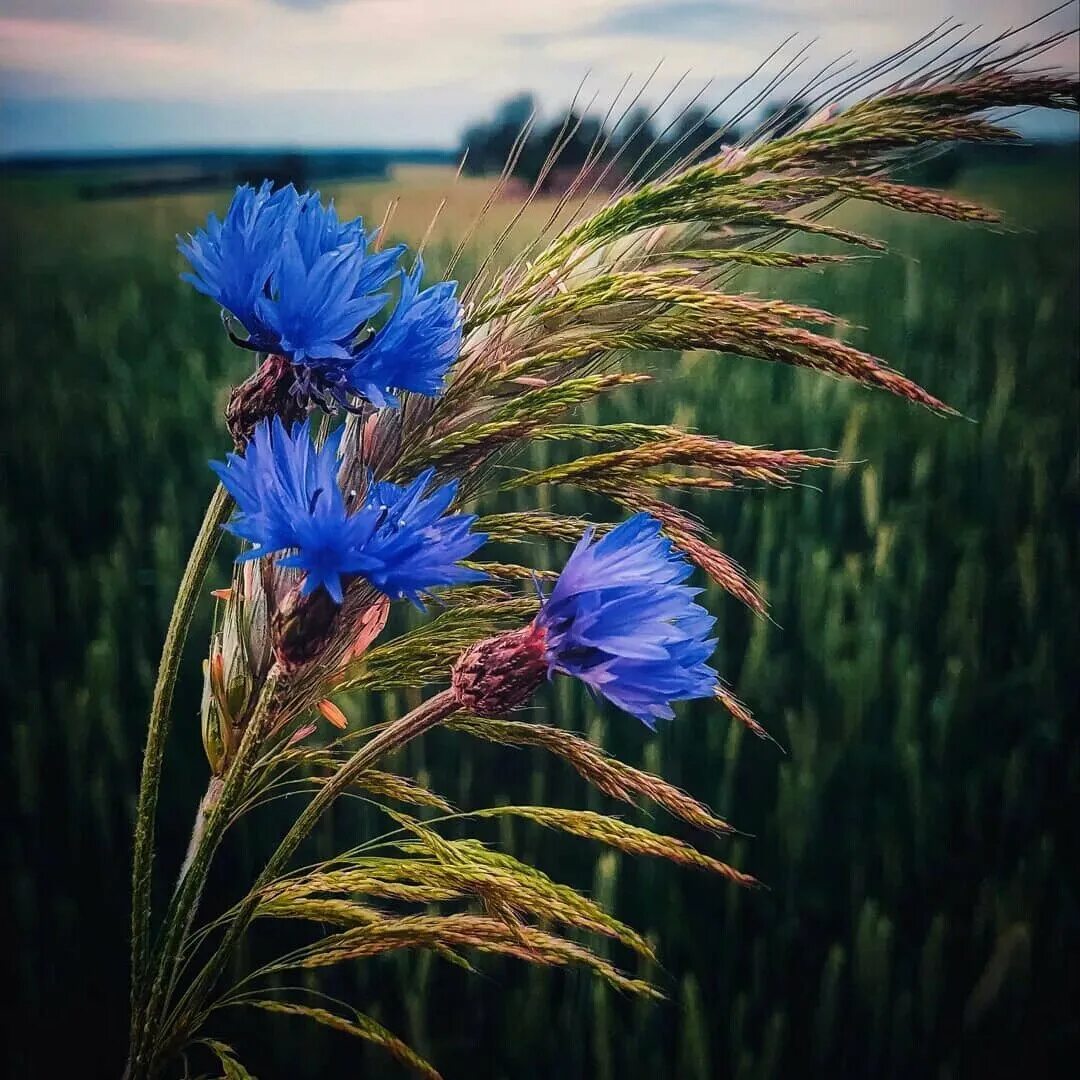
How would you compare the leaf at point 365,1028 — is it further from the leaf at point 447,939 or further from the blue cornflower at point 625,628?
the blue cornflower at point 625,628

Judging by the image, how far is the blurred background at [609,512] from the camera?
817 mm

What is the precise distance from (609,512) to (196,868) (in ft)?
1.41

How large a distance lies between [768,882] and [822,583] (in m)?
0.25

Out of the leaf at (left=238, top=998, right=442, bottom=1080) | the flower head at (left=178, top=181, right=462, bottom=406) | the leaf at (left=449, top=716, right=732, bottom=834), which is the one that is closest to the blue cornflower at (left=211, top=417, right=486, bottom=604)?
the flower head at (left=178, top=181, right=462, bottom=406)

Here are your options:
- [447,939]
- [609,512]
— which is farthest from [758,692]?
[447,939]

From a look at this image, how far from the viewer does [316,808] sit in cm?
64

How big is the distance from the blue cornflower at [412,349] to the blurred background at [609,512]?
15 cm

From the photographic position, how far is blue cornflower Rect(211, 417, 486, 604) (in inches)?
21.4

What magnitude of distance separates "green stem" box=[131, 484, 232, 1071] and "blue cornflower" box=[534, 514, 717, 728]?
0.21 meters

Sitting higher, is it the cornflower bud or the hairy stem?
the cornflower bud

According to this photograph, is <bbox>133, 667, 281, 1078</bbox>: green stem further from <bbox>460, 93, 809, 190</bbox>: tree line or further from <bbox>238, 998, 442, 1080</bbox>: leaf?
<bbox>460, 93, 809, 190</bbox>: tree line

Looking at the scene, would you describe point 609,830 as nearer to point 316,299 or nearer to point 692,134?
point 316,299

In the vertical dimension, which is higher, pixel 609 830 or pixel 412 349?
pixel 412 349

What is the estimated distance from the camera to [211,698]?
2.19ft
